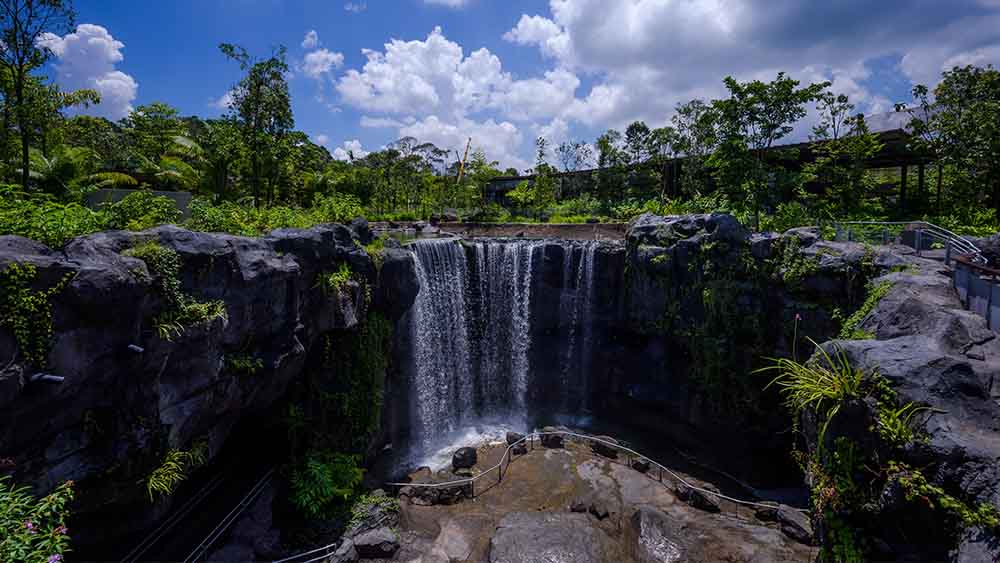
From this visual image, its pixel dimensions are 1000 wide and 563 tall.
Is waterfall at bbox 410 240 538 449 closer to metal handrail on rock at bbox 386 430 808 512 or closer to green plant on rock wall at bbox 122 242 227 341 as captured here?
metal handrail on rock at bbox 386 430 808 512

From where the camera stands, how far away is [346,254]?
13.5 metres

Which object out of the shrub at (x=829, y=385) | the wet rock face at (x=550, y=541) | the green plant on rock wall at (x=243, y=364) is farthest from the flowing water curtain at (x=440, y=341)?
the shrub at (x=829, y=385)

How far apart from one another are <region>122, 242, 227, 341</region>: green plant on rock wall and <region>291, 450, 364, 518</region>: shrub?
609 cm

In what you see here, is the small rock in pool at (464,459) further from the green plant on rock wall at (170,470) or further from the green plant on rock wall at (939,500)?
the green plant on rock wall at (939,500)

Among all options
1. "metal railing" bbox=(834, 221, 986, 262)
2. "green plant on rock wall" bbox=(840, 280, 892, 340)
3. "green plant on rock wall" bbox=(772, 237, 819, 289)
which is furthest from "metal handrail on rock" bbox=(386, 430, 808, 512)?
"metal railing" bbox=(834, 221, 986, 262)

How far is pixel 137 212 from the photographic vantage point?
9672mm

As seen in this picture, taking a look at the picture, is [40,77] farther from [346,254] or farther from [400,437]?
[400,437]

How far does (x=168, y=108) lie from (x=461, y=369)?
27.7 metres

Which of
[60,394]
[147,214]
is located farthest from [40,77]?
[60,394]

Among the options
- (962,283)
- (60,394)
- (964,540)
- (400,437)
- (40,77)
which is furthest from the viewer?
(400,437)

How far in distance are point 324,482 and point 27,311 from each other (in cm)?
847

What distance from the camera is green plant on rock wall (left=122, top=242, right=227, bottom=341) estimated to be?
7859mm

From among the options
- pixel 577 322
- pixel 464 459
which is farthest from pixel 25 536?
pixel 577 322

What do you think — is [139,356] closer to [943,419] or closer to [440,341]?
[943,419]
